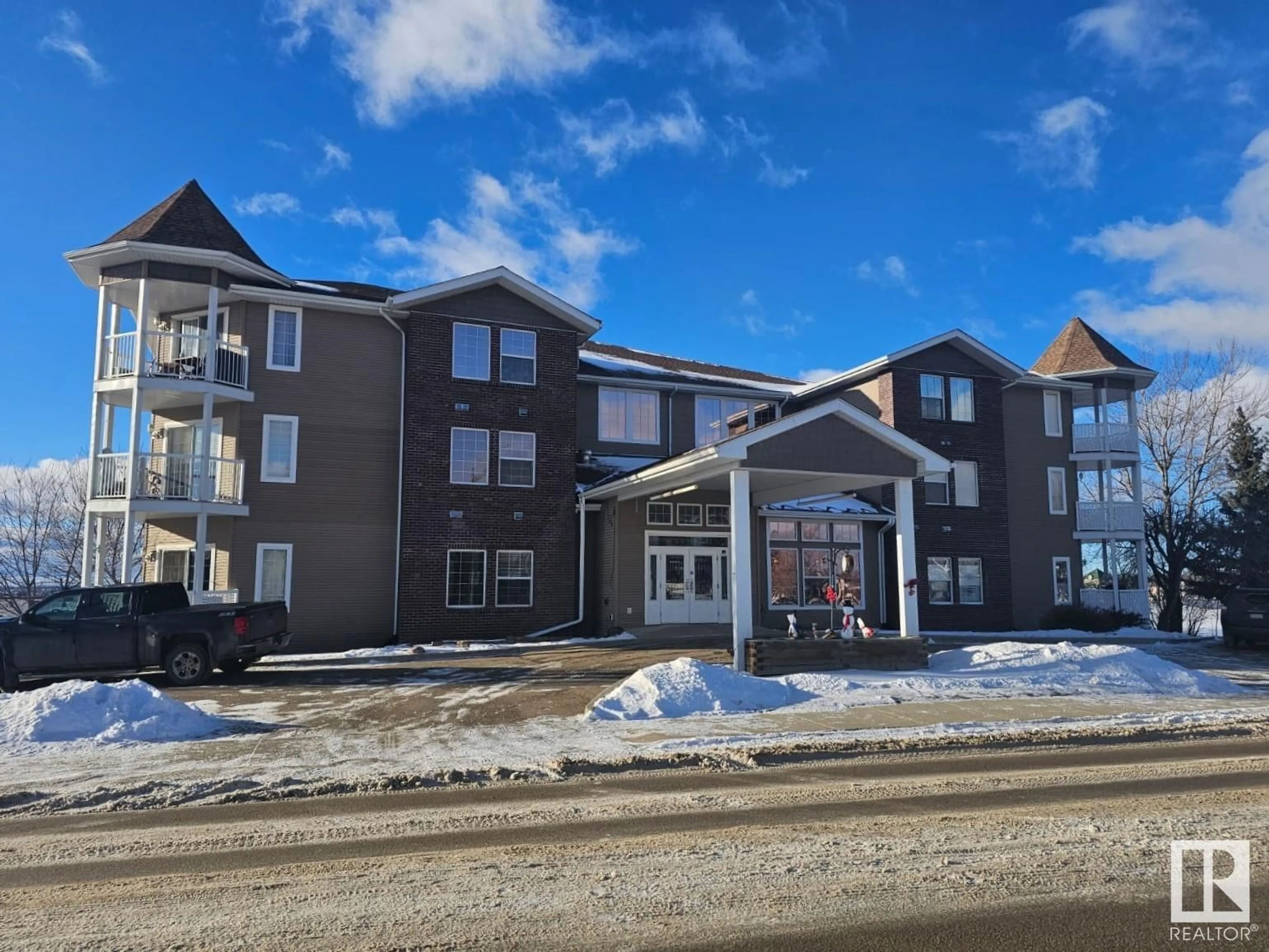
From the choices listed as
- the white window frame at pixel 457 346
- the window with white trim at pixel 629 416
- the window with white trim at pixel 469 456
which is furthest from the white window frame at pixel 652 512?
the white window frame at pixel 457 346

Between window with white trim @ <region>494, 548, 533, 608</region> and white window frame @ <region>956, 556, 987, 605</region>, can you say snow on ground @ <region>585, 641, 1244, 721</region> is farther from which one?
white window frame @ <region>956, 556, 987, 605</region>

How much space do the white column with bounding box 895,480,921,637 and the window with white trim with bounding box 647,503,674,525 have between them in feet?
25.4

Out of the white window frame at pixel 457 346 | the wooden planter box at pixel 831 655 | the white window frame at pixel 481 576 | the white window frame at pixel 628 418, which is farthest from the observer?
the white window frame at pixel 628 418

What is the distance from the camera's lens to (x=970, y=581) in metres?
28.1

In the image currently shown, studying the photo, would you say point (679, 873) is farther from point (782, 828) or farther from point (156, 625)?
point (156, 625)

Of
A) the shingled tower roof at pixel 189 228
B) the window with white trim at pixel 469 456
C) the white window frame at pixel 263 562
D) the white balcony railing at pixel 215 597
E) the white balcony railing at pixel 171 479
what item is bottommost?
the white balcony railing at pixel 215 597

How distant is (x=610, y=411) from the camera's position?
2644cm

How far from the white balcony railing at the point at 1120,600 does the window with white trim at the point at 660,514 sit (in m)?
15.8

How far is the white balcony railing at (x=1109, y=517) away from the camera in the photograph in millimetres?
29906

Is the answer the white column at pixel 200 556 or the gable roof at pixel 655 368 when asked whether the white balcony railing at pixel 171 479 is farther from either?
the gable roof at pixel 655 368

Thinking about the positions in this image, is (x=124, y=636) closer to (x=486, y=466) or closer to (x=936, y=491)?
(x=486, y=466)

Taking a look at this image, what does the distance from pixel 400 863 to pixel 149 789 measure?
3.65 meters

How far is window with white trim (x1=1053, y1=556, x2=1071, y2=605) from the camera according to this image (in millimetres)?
29766

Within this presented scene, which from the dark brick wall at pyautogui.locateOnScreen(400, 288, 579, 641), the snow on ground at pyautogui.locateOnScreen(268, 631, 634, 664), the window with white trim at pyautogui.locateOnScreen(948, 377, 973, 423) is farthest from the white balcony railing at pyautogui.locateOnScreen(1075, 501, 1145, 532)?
the dark brick wall at pyautogui.locateOnScreen(400, 288, 579, 641)
